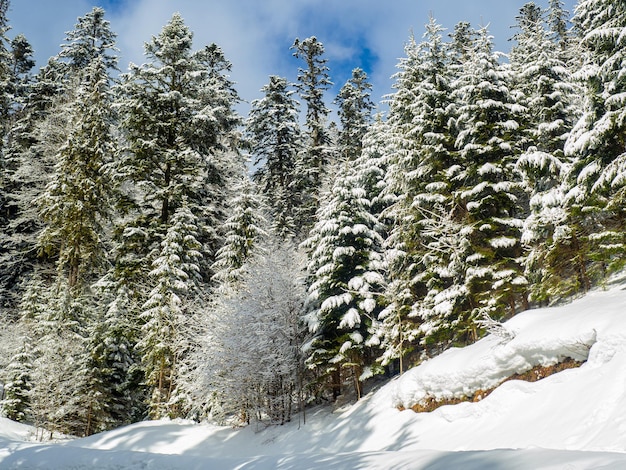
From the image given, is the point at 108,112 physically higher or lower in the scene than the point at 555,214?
higher

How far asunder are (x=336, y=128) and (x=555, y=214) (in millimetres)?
33260

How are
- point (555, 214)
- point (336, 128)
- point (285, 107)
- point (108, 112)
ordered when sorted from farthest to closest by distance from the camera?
point (336, 128), point (285, 107), point (108, 112), point (555, 214)

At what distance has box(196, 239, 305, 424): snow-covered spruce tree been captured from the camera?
19.4m

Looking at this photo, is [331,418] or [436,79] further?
[436,79]

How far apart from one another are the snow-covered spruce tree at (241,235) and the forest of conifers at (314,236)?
11cm

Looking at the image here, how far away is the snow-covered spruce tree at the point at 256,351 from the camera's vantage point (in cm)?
1936

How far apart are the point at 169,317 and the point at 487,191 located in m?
15.4

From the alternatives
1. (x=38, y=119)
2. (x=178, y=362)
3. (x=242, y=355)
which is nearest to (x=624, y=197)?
(x=242, y=355)

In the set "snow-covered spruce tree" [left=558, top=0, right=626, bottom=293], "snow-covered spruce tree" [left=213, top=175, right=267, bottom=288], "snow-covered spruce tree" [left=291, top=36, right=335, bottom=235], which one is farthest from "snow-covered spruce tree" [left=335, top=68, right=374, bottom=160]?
"snow-covered spruce tree" [left=558, top=0, right=626, bottom=293]

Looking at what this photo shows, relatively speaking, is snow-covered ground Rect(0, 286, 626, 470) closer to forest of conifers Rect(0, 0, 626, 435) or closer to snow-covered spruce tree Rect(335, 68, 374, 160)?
forest of conifers Rect(0, 0, 626, 435)

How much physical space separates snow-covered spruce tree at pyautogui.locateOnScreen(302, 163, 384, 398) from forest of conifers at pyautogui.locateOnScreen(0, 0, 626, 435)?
3.8 inches

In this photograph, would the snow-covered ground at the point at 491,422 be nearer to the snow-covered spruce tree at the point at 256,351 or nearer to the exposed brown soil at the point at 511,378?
the exposed brown soil at the point at 511,378

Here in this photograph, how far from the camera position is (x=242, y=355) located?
19.4 meters

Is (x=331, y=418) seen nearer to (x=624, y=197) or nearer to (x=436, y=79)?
(x=624, y=197)
